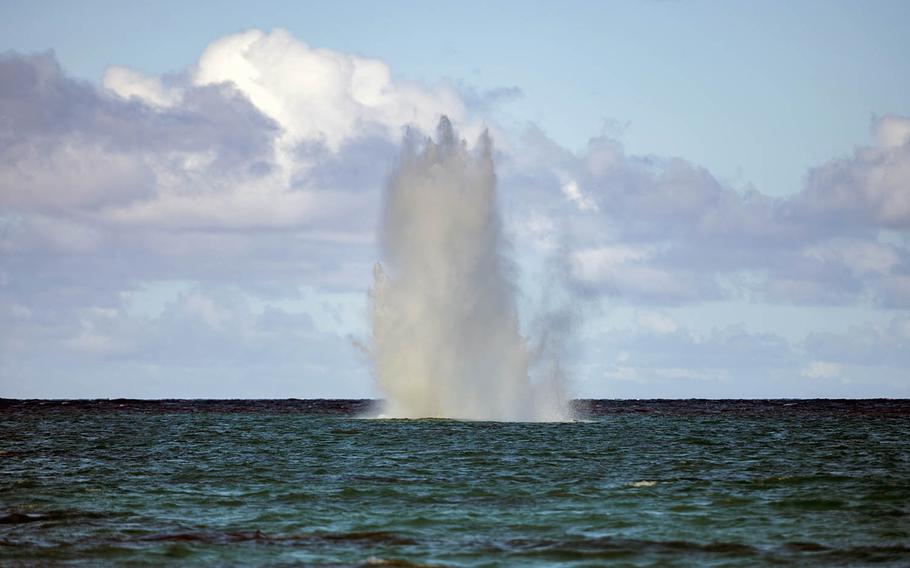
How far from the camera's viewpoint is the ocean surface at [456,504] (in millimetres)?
24875

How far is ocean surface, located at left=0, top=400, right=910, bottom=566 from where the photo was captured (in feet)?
81.6

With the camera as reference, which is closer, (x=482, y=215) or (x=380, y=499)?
(x=380, y=499)

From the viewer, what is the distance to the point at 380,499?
34.7 meters

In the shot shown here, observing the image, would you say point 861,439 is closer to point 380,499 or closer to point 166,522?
point 380,499

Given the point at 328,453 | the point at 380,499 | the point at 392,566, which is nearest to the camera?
the point at 392,566

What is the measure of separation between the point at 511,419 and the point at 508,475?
3906cm

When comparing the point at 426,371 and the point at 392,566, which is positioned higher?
the point at 426,371

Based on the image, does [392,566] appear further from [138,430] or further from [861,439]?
[138,430]

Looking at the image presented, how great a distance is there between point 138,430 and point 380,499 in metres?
54.0

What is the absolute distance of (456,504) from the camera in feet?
110

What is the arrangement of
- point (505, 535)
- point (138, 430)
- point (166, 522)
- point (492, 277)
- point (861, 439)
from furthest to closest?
1. point (138, 430)
2. point (492, 277)
3. point (861, 439)
4. point (166, 522)
5. point (505, 535)

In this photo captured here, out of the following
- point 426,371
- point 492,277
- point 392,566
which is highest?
point 492,277

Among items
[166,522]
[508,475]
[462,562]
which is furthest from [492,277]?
[462,562]

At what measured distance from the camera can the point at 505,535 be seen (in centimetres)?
2725
